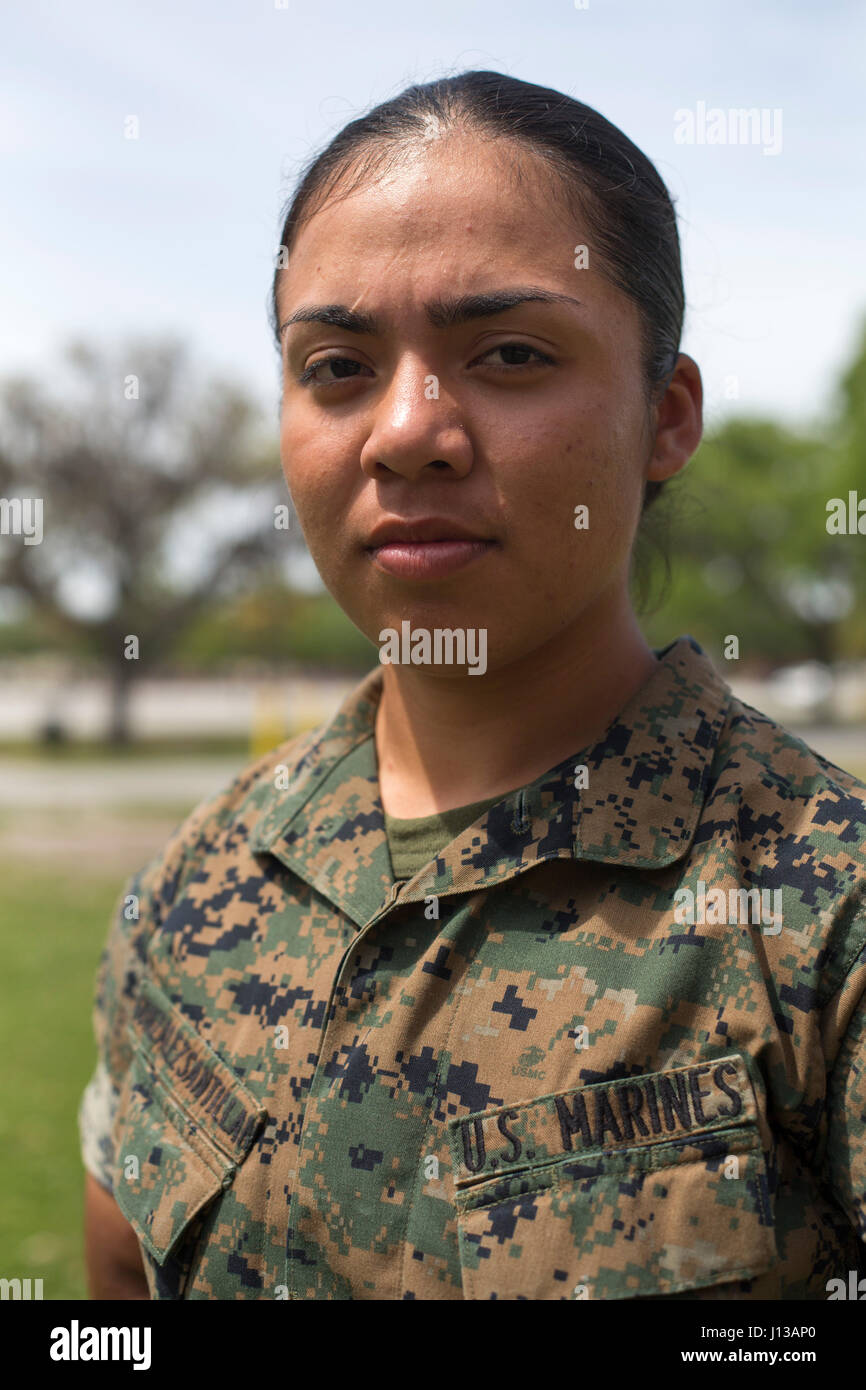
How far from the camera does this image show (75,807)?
1335 cm

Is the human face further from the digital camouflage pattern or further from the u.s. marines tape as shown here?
the u.s. marines tape

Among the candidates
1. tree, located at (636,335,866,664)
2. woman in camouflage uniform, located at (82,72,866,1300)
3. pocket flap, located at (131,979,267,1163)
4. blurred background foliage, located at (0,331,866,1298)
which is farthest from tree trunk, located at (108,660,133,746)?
woman in camouflage uniform, located at (82,72,866,1300)

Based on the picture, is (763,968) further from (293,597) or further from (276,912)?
(293,597)

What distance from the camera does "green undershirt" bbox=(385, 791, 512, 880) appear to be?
5.23 ft

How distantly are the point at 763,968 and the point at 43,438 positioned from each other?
→ 20.1 metres

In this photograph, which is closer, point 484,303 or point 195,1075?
point 484,303

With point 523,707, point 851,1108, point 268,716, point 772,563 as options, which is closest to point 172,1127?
point 523,707

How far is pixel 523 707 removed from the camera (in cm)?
160

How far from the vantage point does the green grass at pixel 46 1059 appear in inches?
158

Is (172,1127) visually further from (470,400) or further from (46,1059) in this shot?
(46,1059)

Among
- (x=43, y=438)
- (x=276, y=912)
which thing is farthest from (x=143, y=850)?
(x=43, y=438)

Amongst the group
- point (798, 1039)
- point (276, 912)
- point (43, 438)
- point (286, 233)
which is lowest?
point (798, 1039)

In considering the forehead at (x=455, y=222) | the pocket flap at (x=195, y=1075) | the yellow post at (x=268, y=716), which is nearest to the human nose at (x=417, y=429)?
the forehead at (x=455, y=222)

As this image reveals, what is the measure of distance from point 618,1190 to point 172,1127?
27.7 inches
